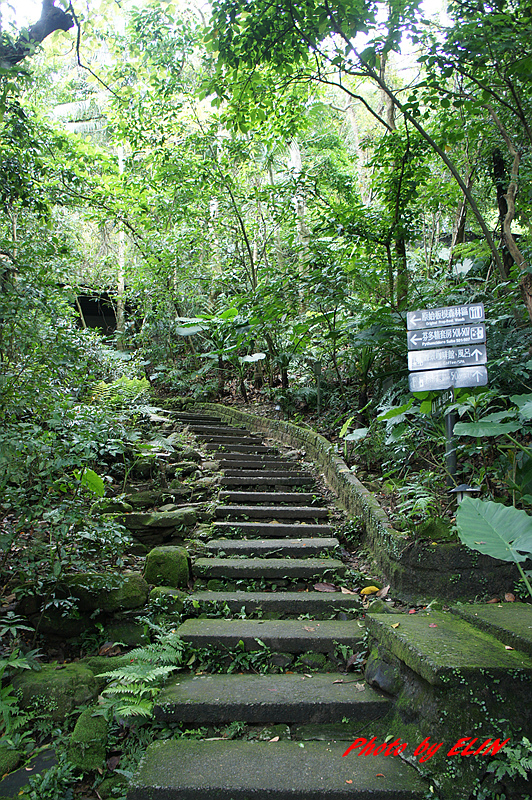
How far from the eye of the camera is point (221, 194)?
884 cm

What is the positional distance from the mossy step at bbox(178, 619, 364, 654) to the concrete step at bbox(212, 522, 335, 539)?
1.33 m

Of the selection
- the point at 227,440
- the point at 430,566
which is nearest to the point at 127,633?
the point at 430,566

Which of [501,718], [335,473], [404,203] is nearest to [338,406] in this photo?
[335,473]

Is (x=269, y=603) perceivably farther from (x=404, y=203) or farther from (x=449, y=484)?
(x=404, y=203)

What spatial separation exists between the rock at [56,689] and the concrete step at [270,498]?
2530 mm

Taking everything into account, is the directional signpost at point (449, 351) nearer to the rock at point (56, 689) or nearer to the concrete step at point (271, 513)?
the concrete step at point (271, 513)

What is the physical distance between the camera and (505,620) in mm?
2510

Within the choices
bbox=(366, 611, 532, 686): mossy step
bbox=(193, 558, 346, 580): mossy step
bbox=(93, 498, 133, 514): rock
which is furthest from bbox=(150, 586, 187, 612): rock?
bbox=(366, 611, 532, 686): mossy step

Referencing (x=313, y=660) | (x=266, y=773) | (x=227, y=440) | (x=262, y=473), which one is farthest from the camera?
(x=227, y=440)

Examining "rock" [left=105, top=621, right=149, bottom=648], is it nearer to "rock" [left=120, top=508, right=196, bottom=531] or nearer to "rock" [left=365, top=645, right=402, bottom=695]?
"rock" [left=120, top=508, right=196, bottom=531]

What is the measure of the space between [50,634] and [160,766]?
1452 millimetres

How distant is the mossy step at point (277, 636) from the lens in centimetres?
285

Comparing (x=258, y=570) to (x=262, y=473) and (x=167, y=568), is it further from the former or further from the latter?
(x=262, y=473)

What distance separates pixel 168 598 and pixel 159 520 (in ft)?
3.11
